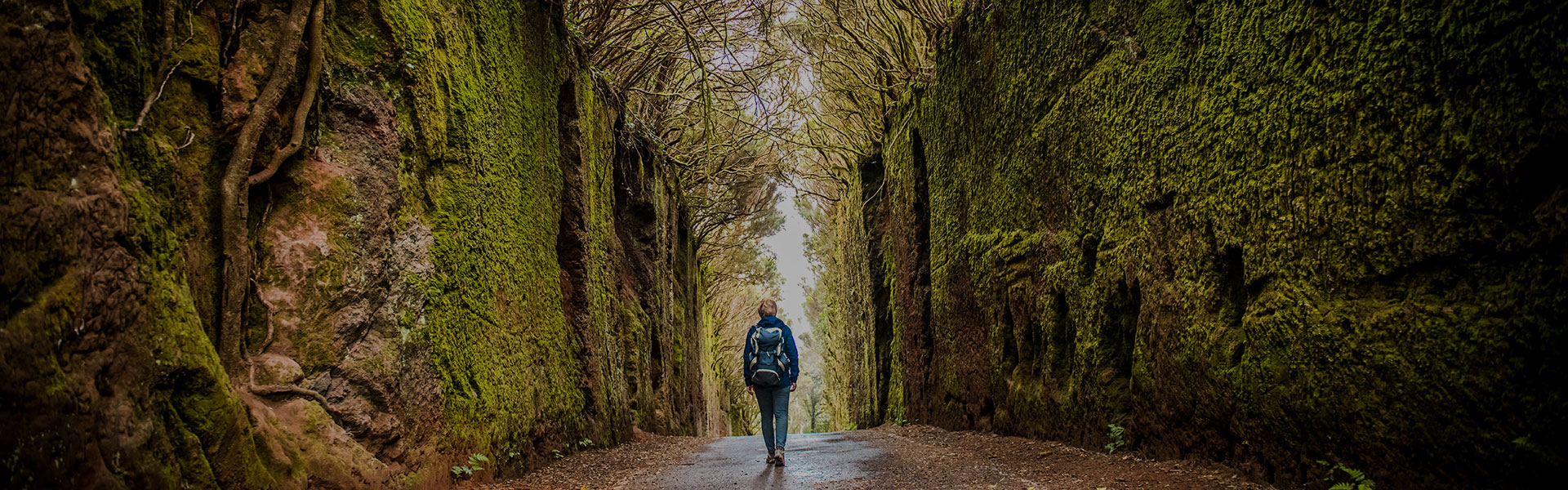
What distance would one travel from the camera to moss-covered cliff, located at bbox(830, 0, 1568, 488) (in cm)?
281

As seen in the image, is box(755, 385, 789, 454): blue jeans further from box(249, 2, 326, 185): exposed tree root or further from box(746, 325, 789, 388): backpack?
box(249, 2, 326, 185): exposed tree root

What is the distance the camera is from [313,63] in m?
3.81

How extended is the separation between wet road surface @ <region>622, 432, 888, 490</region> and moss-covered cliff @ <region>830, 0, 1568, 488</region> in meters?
1.71

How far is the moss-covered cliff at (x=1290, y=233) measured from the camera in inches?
110

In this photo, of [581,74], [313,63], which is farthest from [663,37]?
[313,63]

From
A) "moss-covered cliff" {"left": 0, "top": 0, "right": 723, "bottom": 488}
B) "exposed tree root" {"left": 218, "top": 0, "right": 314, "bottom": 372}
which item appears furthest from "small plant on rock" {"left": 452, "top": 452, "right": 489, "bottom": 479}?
"exposed tree root" {"left": 218, "top": 0, "right": 314, "bottom": 372}

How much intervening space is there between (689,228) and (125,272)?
16.7 m

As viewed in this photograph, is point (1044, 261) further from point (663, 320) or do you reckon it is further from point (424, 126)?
point (663, 320)

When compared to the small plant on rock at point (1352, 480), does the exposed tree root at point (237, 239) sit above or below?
above

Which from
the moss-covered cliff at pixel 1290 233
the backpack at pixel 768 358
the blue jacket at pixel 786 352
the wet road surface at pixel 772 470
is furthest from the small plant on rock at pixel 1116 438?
the backpack at pixel 768 358

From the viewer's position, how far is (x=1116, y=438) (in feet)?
19.1

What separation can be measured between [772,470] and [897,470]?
103cm

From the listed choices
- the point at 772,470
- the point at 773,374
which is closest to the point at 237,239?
the point at 772,470

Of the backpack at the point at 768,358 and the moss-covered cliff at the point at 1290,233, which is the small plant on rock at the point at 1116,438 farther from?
the backpack at the point at 768,358
